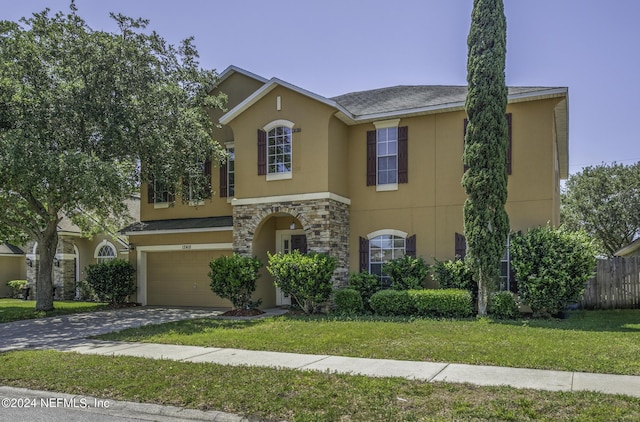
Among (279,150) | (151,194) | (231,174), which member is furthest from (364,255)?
(151,194)

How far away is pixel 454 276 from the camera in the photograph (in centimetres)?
1466

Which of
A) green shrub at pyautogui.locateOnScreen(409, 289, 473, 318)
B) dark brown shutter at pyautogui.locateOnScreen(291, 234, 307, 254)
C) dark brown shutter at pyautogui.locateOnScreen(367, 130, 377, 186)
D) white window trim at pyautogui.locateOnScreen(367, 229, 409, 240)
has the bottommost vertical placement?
green shrub at pyautogui.locateOnScreen(409, 289, 473, 318)

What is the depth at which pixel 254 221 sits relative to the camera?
661 inches

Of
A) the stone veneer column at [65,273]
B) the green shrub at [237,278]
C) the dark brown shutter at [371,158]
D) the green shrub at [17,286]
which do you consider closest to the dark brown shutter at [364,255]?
the dark brown shutter at [371,158]

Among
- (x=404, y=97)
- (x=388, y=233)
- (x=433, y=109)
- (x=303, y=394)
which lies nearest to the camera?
(x=303, y=394)

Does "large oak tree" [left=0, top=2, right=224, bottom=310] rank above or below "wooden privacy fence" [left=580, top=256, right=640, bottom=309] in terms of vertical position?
above

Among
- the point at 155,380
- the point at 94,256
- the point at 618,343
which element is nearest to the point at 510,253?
the point at 618,343

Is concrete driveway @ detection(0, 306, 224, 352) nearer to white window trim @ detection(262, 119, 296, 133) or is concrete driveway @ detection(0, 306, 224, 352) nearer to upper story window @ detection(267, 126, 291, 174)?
upper story window @ detection(267, 126, 291, 174)

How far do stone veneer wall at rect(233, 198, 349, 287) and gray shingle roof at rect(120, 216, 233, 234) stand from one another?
4.32 feet

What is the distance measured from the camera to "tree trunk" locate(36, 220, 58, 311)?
17.2m

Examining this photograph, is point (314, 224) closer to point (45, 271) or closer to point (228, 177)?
point (228, 177)

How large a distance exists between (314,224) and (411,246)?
304cm

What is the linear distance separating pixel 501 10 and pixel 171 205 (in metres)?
13.4

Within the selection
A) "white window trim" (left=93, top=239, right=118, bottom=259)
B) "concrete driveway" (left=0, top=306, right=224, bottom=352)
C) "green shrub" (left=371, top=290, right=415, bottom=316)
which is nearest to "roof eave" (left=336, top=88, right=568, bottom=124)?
"green shrub" (left=371, top=290, right=415, bottom=316)
